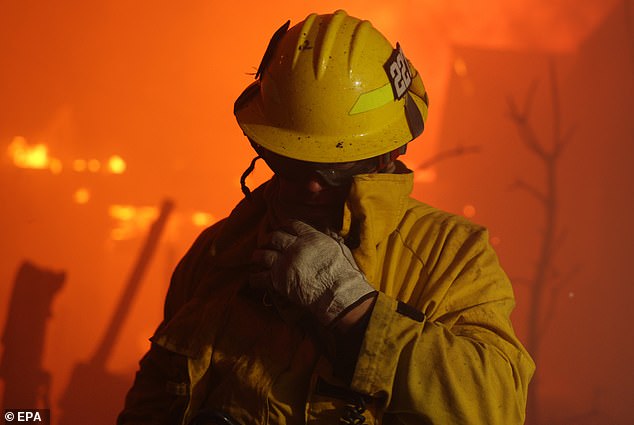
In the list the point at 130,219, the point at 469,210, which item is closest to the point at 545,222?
the point at 469,210

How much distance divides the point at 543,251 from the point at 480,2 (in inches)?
49.1

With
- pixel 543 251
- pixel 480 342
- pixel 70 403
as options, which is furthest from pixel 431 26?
pixel 70 403

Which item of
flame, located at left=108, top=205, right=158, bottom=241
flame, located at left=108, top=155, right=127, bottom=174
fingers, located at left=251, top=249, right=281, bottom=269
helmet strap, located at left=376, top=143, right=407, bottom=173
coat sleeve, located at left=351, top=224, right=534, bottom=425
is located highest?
flame, located at left=108, top=155, right=127, bottom=174

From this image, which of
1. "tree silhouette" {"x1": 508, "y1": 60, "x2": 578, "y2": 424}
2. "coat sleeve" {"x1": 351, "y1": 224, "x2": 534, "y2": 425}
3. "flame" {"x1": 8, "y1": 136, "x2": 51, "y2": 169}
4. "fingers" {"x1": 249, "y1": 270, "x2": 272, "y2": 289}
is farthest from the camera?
"tree silhouette" {"x1": 508, "y1": 60, "x2": 578, "y2": 424}

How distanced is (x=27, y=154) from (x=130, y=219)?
54 cm

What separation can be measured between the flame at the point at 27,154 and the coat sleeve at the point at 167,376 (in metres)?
1.60

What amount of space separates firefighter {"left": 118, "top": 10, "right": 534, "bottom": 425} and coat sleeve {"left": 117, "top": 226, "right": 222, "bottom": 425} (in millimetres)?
13

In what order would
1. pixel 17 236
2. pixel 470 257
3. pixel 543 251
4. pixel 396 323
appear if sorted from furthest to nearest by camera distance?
pixel 543 251
pixel 17 236
pixel 470 257
pixel 396 323

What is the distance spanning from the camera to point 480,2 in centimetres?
311

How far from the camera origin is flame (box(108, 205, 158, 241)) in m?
3.08

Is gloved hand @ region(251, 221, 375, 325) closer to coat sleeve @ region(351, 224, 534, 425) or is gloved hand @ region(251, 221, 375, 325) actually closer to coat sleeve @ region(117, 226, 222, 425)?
coat sleeve @ region(351, 224, 534, 425)

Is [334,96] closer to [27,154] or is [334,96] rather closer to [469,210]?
[469,210]

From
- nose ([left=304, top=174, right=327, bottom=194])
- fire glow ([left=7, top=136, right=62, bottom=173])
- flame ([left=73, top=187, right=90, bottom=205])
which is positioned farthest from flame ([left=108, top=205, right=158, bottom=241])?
nose ([left=304, top=174, right=327, bottom=194])

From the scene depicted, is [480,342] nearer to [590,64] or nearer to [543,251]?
[543,251]
